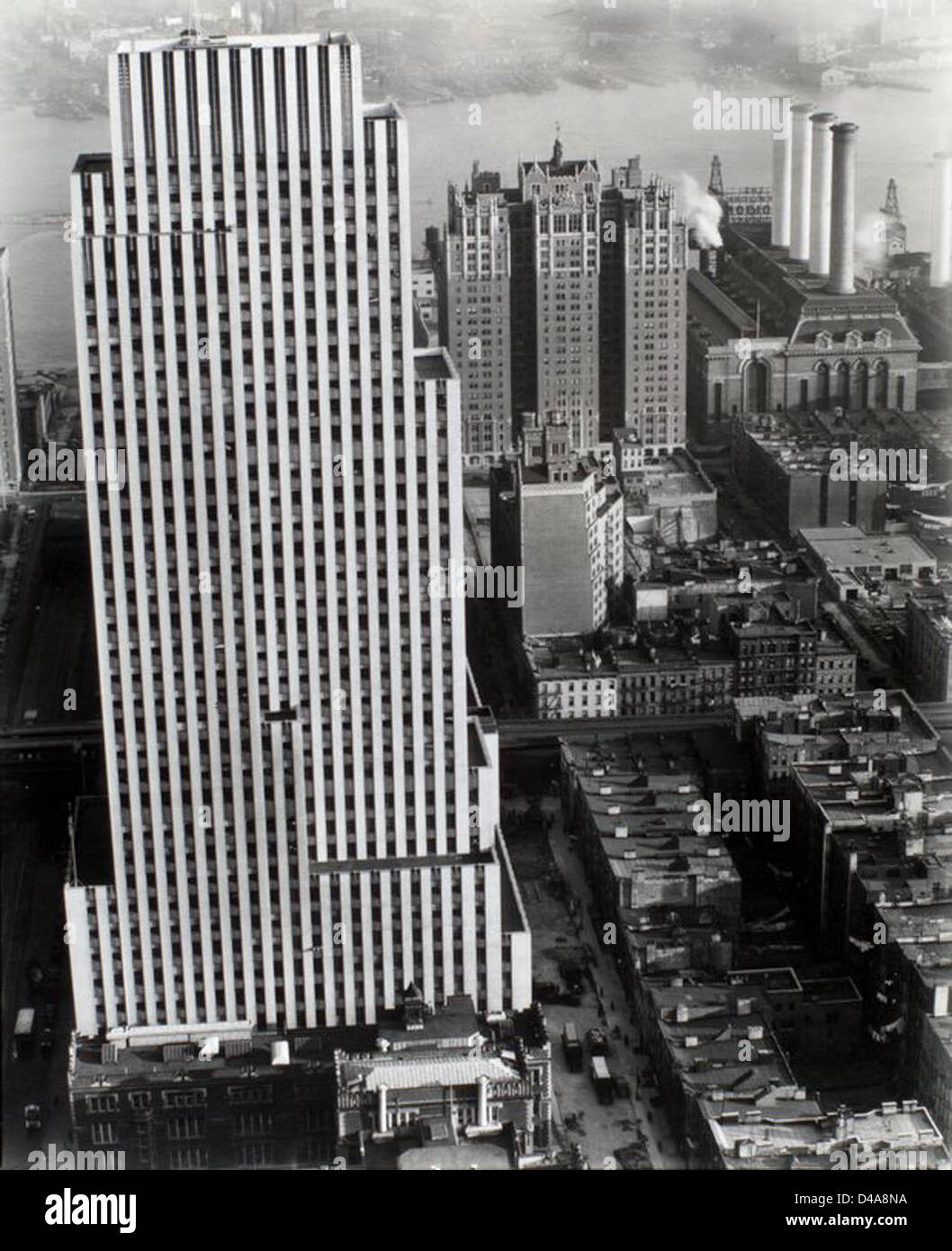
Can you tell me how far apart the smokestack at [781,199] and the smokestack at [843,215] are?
2.30 meters

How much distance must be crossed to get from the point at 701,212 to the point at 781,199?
2.98 meters

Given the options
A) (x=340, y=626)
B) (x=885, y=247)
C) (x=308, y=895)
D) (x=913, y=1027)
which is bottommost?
(x=913, y=1027)

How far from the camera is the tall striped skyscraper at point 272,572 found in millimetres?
28781

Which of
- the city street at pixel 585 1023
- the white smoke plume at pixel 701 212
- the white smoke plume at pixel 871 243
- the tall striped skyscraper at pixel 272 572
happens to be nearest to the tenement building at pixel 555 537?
the city street at pixel 585 1023

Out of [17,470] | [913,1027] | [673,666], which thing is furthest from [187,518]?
[17,470]

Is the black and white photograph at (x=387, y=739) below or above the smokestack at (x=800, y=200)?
below

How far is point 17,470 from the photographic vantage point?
188ft

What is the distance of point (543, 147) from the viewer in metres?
58.0

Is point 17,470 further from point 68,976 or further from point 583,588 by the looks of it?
point 68,976

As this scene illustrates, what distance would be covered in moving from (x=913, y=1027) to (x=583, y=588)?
16769 millimetres

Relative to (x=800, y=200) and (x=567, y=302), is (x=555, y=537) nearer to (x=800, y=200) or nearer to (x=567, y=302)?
(x=567, y=302)

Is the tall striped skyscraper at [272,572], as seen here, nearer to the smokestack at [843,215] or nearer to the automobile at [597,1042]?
the automobile at [597,1042]

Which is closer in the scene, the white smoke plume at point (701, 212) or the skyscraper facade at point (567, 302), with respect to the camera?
the skyscraper facade at point (567, 302)
